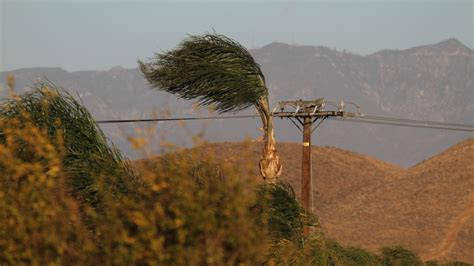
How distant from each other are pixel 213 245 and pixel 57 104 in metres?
4.81

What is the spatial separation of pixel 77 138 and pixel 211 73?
9.03 feet

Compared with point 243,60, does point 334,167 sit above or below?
below

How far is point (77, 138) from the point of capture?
1155 centimetres

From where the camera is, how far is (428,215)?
215 ft

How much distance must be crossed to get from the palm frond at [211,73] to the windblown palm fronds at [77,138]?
6.82 feet

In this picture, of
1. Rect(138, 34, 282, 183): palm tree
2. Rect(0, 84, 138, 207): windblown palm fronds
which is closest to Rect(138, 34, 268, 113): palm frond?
Rect(138, 34, 282, 183): palm tree

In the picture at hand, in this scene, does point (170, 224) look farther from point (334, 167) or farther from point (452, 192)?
point (334, 167)

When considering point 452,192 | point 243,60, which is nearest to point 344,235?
point 452,192

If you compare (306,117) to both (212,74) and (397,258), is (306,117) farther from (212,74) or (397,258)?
(397,258)

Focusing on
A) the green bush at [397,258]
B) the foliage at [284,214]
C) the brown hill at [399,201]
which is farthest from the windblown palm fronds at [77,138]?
the brown hill at [399,201]

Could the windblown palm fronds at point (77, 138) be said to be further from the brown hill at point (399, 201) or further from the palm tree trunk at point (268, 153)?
the brown hill at point (399, 201)

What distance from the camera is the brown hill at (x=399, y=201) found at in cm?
6078

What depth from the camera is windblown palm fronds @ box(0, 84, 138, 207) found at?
10.4m

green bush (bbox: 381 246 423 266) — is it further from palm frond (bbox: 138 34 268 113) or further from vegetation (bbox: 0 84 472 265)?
vegetation (bbox: 0 84 472 265)
